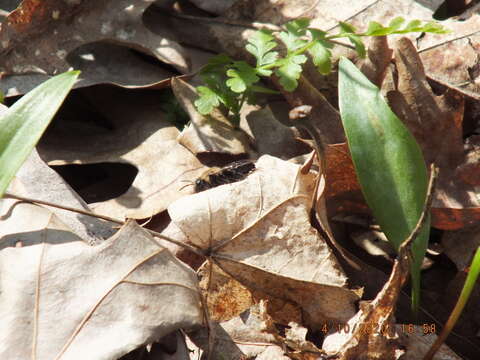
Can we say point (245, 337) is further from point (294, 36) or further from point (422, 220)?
point (294, 36)

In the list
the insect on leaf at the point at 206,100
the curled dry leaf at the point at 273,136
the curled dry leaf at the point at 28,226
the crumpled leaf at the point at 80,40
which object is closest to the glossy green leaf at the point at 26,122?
the curled dry leaf at the point at 28,226

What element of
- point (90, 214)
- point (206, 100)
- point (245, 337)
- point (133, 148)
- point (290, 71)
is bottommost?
point (245, 337)

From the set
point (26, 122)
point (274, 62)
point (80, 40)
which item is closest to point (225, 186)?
point (274, 62)

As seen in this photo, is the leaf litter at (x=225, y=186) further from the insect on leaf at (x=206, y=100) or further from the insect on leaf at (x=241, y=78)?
the insect on leaf at (x=241, y=78)

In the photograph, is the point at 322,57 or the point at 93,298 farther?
the point at 322,57

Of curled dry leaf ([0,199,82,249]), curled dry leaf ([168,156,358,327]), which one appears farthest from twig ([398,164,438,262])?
curled dry leaf ([0,199,82,249])

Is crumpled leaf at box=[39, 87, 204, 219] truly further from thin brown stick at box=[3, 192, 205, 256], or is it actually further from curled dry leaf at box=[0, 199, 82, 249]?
curled dry leaf at box=[0, 199, 82, 249]
